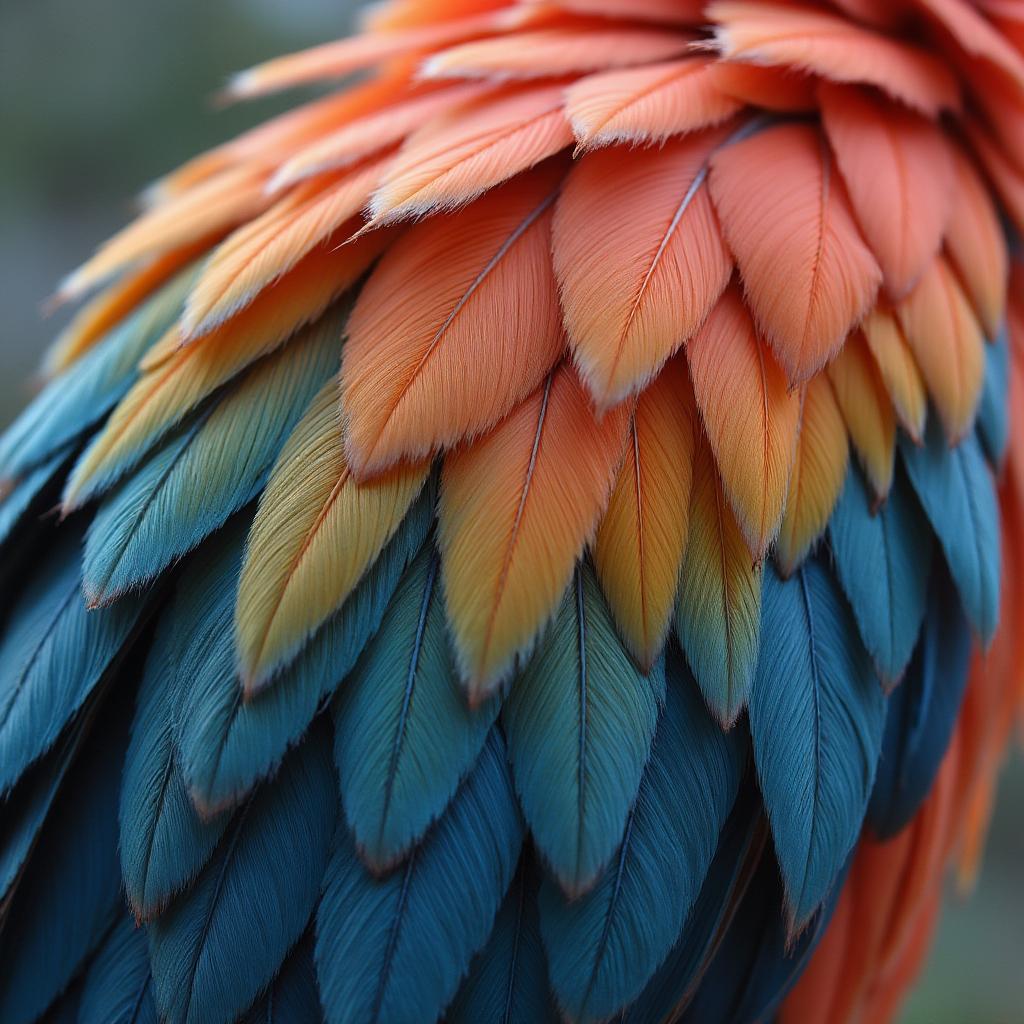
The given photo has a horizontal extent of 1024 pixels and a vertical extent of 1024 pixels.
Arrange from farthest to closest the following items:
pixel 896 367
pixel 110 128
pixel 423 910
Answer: pixel 110 128
pixel 896 367
pixel 423 910

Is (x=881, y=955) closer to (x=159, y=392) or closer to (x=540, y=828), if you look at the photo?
(x=540, y=828)

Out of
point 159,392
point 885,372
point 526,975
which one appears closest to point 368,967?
point 526,975

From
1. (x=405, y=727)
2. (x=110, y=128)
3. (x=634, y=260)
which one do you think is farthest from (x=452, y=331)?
(x=110, y=128)

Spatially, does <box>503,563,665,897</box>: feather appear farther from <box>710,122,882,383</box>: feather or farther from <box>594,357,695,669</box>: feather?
<box>710,122,882,383</box>: feather

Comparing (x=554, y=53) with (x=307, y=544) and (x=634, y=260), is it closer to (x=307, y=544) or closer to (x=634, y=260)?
(x=634, y=260)

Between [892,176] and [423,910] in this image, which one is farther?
[892,176]

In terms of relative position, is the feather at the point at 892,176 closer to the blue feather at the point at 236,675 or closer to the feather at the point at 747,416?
the feather at the point at 747,416
